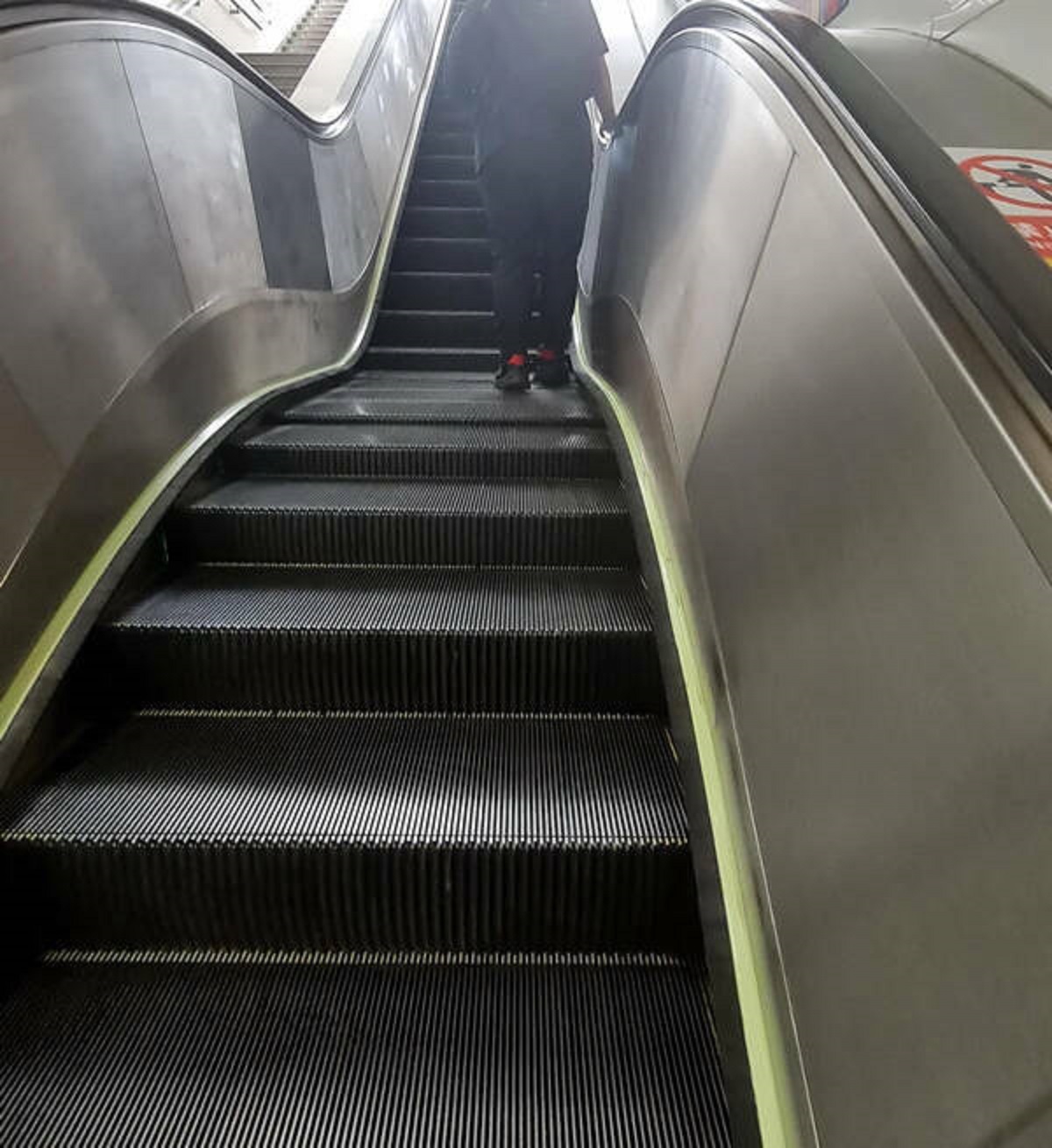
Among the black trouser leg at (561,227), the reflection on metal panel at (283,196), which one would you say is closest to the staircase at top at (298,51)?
the reflection on metal panel at (283,196)

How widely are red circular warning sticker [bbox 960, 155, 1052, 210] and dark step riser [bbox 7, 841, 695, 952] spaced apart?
3.53ft

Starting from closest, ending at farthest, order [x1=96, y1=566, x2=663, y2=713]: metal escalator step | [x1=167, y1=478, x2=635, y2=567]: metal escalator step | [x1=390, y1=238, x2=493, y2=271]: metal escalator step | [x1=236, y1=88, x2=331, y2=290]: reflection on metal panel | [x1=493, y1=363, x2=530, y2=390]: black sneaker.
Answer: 1. [x1=96, y1=566, x2=663, y2=713]: metal escalator step
2. [x1=167, y1=478, x2=635, y2=567]: metal escalator step
3. [x1=236, y1=88, x2=331, y2=290]: reflection on metal panel
4. [x1=493, y1=363, x2=530, y2=390]: black sneaker
5. [x1=390, y1=238, x2=493, y2=271]: metal escalator step

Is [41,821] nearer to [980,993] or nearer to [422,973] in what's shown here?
[422,973]

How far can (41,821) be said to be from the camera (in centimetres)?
142

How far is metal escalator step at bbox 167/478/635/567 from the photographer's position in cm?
217

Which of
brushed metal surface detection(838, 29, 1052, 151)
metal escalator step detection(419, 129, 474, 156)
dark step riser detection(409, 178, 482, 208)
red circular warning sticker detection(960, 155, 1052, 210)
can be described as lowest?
dark step riser detection(409, 178, 482, 208)

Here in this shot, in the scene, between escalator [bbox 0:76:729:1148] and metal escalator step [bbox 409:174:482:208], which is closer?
escalator [bbox 0:76:729:1148]

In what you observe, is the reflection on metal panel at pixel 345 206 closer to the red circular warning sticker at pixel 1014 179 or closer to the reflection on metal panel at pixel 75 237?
the reflection on metal panel at pixel 75 237

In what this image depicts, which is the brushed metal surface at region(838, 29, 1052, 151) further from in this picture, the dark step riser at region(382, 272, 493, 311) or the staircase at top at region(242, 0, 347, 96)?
the staircase at top at region(242, 0, 347, 96)

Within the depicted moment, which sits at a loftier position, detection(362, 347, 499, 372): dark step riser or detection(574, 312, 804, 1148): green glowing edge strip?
detection(574, 312, 804, 1148): green glowing edge strip

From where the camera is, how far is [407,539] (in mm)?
2191

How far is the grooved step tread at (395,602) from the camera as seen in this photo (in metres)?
1.78

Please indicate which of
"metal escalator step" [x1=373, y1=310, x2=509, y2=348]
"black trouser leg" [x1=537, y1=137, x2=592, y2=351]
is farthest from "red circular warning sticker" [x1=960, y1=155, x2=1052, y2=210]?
"metal escalator step" [x1=373, y1=310, x2=509, y2=348]

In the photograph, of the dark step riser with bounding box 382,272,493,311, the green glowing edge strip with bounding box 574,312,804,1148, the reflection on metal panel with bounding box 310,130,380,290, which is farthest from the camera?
the dark step riser with bounding box 382,272,493,311
